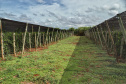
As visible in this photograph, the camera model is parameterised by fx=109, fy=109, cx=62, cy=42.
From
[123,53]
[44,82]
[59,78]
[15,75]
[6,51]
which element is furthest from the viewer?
[6,51]

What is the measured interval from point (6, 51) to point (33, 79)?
15.1 ft

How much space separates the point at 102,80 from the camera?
12.1 ft

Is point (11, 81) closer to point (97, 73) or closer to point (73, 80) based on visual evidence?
point (73, 80)

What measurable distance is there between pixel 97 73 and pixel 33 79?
2426 millimetres

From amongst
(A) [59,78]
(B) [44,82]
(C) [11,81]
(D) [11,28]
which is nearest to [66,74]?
(A) [59,78]

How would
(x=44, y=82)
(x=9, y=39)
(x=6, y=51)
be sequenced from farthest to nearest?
(x=9, y=39) → (x=6, y=51) → (x=44, y=82)

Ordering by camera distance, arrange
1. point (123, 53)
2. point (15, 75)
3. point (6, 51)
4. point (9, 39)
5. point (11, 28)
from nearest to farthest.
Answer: point (15, 75), point (123, 53), point (6, 51), point (9, 39), point (11, 28)

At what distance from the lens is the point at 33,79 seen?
12.3ft

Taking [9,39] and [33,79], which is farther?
[9,39]

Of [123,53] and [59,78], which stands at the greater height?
[123,53]

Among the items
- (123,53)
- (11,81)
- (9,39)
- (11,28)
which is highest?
(11,28)

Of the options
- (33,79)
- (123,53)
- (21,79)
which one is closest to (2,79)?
(21,79)

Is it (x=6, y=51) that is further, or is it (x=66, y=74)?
(x=6, y=51)

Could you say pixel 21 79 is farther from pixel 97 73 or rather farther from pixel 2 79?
pixel 97 73
